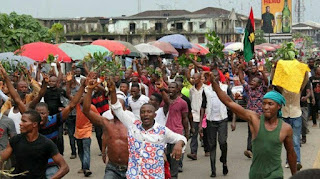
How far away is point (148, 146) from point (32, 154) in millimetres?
1223

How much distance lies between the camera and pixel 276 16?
3588 inches

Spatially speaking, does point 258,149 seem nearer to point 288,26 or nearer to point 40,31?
point 40,31

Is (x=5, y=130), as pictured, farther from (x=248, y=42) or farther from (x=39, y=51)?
(x=39, y=51)

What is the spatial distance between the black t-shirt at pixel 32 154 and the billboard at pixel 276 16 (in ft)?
281

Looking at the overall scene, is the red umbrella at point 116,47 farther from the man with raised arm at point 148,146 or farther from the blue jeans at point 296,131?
the man with raised arm at point 148,146

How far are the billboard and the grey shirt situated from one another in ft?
275

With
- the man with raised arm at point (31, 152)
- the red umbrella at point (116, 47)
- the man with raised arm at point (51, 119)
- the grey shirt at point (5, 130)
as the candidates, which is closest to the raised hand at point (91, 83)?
the man with raised arm at point (51, 119)

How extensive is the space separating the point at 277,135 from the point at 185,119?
13.1ft

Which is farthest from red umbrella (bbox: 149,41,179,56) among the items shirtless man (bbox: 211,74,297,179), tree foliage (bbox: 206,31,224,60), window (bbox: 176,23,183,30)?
window (bbox: 176,23,183,30)

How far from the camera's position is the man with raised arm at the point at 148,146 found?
679 centimetres

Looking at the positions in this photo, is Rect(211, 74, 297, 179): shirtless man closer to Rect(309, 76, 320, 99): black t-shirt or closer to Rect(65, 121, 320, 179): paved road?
Rect(65, 121, 320, 179): paved road

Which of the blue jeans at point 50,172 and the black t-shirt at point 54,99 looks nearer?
the blue jeans at point 50,172

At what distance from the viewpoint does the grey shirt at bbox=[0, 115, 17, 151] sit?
8.41 m

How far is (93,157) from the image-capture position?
45.1ft
